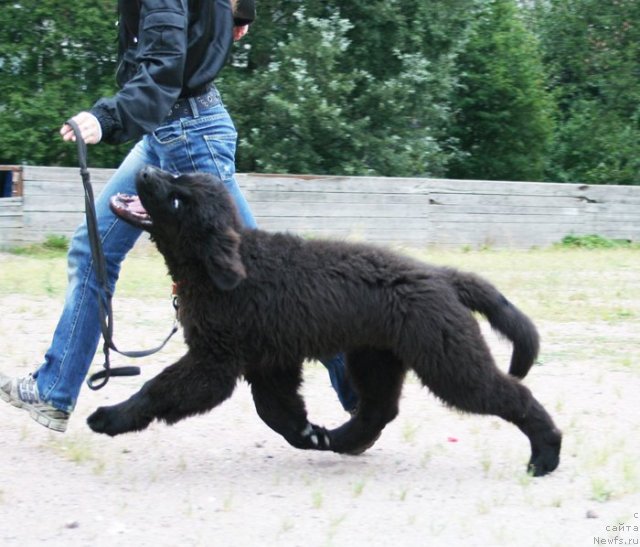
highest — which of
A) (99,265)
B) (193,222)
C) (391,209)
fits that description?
(193,222)

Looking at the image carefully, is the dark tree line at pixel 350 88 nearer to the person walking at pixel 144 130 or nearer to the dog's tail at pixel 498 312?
the person walking at pixel 144 130

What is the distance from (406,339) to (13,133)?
1550cm

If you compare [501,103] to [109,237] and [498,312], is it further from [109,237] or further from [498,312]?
[109,237]

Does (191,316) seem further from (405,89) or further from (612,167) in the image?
(612,167)

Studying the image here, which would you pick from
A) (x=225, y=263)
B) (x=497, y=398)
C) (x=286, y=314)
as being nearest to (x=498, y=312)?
(x=497, y=398)

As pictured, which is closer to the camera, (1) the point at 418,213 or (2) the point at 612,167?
(1) the point at 418,213

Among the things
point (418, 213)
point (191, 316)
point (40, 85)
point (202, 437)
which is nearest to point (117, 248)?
point (191, 316)

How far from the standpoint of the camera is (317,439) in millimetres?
5172

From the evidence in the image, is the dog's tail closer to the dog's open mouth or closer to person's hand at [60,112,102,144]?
the dog's open mouth

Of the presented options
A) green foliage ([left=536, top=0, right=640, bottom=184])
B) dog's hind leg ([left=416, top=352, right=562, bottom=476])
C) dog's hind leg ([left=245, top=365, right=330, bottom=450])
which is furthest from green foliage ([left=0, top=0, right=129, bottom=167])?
dog's hind leg ([left=416, top=352, right=562, bottom=476])

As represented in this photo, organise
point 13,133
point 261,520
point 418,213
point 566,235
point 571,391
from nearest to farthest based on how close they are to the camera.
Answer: point 261,520, point 571,391, point 418,213, point 566,235, point 13,133

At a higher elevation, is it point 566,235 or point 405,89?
point 405,89

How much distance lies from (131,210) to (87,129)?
46cm

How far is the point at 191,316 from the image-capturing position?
4797mm
